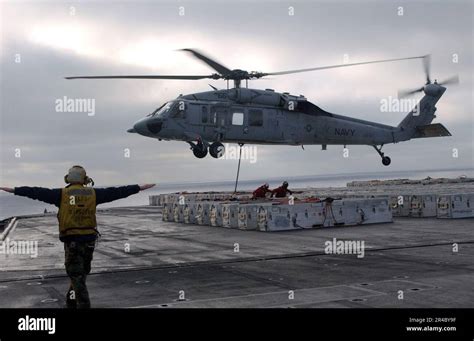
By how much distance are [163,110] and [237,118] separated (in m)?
3.81

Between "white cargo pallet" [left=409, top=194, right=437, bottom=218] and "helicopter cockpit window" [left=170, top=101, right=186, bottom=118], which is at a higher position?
"helicopter cockpit window" [left=170, top=101, right=186, bottom=118]

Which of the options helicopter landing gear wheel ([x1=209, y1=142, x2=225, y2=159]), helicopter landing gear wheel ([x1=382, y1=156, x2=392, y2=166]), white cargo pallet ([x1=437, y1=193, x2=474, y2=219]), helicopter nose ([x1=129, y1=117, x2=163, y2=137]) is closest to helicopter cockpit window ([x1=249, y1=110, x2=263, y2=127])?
helicopter landing gear wheel ([x1=209, y1=142, x2=225, y2=159])

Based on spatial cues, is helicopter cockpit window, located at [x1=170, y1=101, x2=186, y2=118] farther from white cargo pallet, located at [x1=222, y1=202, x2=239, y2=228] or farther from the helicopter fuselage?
white cargo pallet, located at [x1=222, y1=202, x2=239, y2=228]

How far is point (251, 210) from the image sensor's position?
2459 cm

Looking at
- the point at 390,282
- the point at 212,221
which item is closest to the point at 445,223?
the point at 212,221

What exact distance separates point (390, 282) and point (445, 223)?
1401 centimetres

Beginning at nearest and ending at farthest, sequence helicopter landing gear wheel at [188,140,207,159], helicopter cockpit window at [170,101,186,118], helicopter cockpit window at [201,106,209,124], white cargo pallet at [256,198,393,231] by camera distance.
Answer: white cargo pallet at [256,198,393,231], helicopter cockpit window at [170,101,186,118], helicopter landing gear wheel at [188,140,207,159], helicopter cockpit window at [201,106,209,124]

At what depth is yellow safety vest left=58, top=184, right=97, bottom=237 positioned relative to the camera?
28.9 feet

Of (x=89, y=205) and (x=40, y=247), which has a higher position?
(x=89, y=205)

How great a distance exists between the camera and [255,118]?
99.7ft

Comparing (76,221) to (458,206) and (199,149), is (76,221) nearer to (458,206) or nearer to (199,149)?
(199,149)

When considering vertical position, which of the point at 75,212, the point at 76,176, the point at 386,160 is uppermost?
the point at 386,160

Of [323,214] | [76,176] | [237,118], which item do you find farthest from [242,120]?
[76,176]
